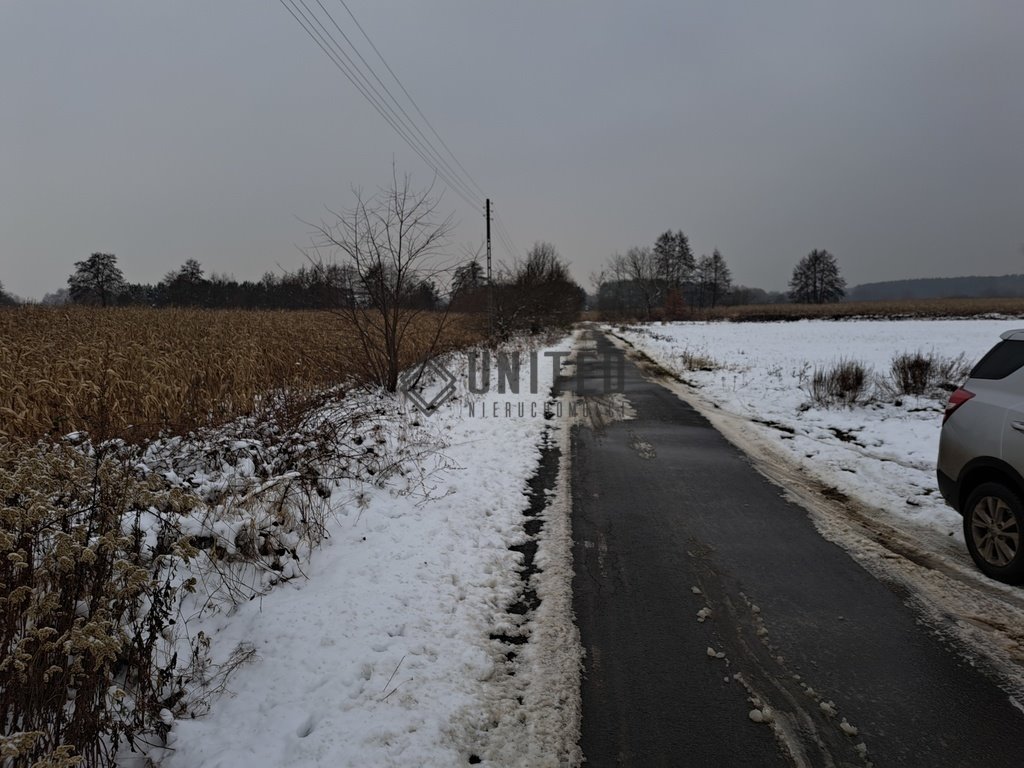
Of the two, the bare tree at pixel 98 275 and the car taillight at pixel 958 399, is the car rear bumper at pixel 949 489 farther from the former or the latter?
the bare tree at pixel 98 275

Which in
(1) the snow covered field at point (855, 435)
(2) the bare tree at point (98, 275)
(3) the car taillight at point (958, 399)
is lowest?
(1) the snow covered field at point (855, 435)

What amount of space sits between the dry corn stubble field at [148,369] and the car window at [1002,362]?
24.9 ft

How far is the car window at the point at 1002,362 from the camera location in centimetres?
401

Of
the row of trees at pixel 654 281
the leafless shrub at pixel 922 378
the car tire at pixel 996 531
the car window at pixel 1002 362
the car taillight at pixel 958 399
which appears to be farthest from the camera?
the row of trees at pixel 654 281

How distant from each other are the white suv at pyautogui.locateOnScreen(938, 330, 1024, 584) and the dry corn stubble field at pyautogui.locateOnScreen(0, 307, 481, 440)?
734 centimetres

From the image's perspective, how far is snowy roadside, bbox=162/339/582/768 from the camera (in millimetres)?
2443

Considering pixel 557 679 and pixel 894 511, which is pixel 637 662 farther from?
pixel 894 511

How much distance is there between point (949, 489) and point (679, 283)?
277 feet

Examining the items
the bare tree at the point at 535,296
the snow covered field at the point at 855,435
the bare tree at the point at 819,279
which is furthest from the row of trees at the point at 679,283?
the snow covered field at the point at 855,435

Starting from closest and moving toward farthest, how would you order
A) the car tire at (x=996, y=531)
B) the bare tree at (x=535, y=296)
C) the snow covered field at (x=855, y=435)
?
the car tire at (x=996, y=531) < the snow covered field at (x=855, y=435) < the bare tree at (x=535, y=296)

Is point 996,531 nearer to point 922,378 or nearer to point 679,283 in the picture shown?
point 922,378

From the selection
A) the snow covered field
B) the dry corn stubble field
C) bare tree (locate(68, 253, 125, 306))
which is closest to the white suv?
the snow covered field

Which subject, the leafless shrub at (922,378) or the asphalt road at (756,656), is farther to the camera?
Result: the leafless shrub at (922,378)

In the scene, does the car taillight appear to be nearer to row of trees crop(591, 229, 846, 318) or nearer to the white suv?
the white suv
